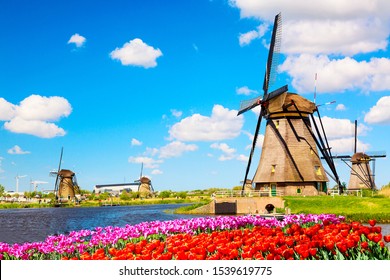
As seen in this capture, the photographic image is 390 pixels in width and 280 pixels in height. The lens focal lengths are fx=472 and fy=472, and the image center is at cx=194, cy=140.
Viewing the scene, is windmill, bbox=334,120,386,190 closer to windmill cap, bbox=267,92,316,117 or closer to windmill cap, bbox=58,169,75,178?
windmill cap, bbox=267,92,316,117

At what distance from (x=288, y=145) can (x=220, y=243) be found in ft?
123

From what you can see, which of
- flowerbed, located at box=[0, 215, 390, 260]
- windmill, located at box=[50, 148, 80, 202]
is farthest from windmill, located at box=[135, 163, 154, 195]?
flowerbed, located at box=[0, 215, 390, 260]

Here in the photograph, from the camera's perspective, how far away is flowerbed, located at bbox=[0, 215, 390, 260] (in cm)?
681

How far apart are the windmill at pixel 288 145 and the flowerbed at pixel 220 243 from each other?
99.4 feet

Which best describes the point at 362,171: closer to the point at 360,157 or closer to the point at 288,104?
the point at 360,157

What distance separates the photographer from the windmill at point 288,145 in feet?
145

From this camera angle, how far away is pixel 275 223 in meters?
13.4

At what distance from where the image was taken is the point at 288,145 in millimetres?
44375

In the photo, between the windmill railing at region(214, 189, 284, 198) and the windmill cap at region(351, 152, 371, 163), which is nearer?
the windmill railing at region(214, 189, 284, 198)

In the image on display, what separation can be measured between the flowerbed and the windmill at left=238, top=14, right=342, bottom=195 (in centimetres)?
3029

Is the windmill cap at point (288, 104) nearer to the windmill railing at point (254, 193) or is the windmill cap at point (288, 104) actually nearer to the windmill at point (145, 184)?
the windmill railing at point (254, 193)

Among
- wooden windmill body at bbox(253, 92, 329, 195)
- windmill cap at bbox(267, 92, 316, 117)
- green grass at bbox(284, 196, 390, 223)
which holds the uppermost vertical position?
windmill cap at bbox(267, 92, 316, 117)
